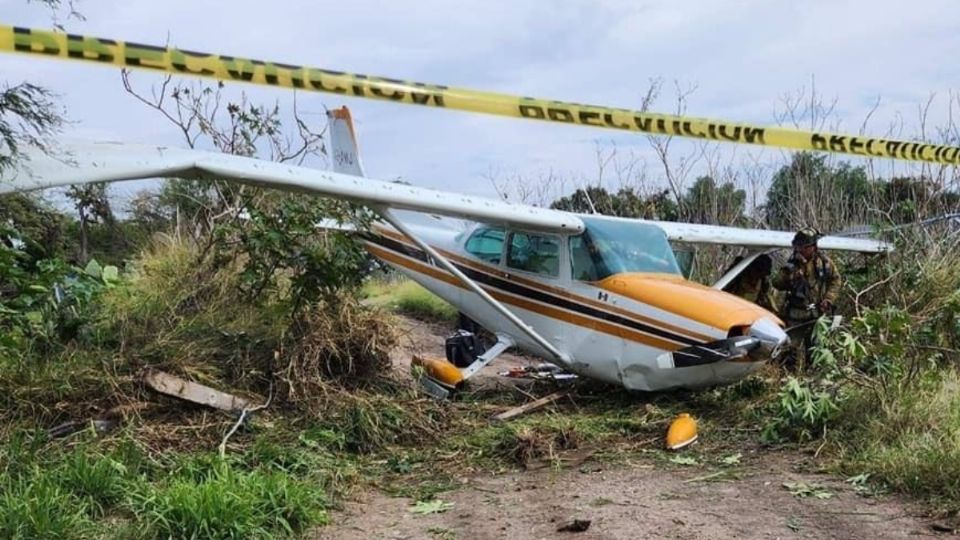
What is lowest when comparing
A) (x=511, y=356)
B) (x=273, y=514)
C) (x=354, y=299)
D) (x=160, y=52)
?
(x=511, y=356)

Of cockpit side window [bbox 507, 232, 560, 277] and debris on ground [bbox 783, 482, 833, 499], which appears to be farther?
cockpit side window [bbox 507, 232, 560, 277]

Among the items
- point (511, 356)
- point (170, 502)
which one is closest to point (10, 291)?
point (170, 502)

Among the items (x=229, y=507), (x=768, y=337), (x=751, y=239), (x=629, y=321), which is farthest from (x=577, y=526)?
(x=751, y=239)

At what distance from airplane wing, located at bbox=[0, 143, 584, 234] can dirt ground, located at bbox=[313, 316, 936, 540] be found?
88.5 inches

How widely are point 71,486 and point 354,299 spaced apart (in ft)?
11.6

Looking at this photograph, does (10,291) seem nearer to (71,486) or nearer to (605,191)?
(71,486)

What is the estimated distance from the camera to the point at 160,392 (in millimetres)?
6160

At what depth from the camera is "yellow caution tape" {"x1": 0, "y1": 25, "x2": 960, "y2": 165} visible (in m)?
3.69

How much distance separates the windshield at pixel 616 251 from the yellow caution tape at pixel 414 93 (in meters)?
2.10

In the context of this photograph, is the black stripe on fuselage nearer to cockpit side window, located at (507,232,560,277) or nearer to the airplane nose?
cockpit side window, located at (507,232,560,277)

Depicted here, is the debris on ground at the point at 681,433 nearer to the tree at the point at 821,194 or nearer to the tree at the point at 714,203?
the tree at the point at 821,194

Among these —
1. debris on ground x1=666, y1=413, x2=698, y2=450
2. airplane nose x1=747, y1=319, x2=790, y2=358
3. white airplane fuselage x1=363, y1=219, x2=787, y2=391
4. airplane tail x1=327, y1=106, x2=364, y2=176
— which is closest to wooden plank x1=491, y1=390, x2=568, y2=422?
white airplane fuselage x1=363, y1=219, x2=787, y2=391

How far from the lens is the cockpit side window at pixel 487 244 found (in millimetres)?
8828

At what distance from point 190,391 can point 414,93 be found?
3087 millimetres
